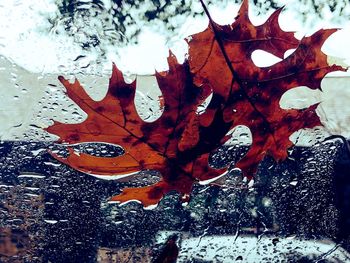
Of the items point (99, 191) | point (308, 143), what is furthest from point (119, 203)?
point (308, 143)

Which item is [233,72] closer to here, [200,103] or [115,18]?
[200,103]

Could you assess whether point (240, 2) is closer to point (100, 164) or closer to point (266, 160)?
point (266, 160)

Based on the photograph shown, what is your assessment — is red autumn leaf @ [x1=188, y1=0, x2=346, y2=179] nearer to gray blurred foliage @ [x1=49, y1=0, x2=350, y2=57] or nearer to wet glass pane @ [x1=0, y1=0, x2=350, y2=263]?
wet glass pane @ [x1=0, y1=0, x2=350, y2=263]

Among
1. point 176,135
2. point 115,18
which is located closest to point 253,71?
point 176,135

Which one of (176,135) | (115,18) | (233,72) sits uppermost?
(115,18)

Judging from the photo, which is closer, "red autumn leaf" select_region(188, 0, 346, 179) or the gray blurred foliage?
"red autumn leaf" select_region(188, 0, 346, 179)

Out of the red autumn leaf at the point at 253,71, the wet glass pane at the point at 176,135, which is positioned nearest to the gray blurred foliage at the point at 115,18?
the wet glass pane at the point at 176,135

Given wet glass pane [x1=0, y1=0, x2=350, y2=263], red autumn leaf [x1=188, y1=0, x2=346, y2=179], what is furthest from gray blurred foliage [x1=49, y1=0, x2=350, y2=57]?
red autumn leaf [x1=188, y1=0, x2=346, y2=179]
